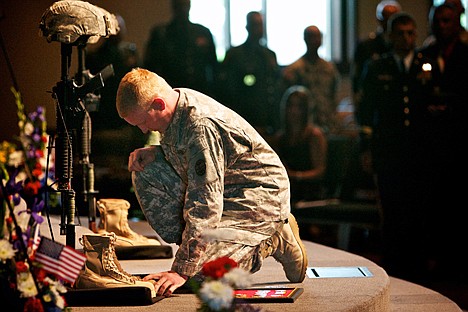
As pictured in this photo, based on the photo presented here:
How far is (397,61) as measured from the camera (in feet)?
19.7

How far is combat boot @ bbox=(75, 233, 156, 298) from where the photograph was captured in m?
3.55

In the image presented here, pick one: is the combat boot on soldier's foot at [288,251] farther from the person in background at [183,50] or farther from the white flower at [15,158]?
the person in background at [183,50]

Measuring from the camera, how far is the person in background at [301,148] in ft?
23.8

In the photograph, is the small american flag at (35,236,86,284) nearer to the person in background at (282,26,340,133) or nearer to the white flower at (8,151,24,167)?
the white flower at (8,151,24,167)

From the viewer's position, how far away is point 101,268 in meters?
3.56

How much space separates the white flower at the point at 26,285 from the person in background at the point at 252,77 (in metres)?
5.16

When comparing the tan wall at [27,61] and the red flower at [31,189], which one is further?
the tan wall at [27,61]

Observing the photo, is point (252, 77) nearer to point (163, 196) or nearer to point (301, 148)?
point (301, 148)

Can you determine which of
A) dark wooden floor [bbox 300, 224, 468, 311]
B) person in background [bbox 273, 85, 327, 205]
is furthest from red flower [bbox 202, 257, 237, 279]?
person in background [bbox 273, 85, 327, 205]

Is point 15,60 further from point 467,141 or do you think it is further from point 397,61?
point 467,141

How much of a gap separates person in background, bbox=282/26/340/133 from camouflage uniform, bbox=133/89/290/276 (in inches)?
176

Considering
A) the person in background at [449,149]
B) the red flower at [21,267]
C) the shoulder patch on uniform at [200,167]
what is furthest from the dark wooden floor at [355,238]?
the red flower at [21,267]

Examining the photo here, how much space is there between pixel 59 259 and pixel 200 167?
2.64ft

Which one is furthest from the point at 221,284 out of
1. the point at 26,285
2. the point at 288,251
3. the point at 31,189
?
the point at 288,251
